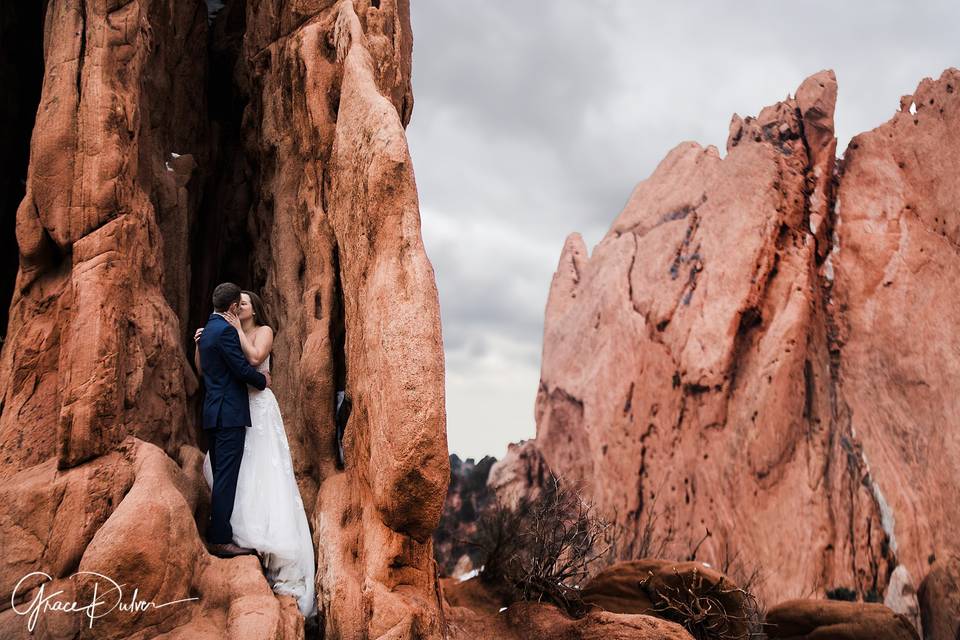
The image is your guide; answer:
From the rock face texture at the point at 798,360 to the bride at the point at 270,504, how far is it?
26.1 ft

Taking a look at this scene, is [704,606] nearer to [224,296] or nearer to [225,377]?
[225,377]

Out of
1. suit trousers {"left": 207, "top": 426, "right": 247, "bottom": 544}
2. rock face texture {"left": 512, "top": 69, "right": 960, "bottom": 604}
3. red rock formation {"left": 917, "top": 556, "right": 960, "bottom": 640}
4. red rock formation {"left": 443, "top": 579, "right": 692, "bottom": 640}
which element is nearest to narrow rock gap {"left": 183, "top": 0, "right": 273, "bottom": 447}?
suit trousers {"left": 207, "top": 426, "right": 247, "bottom": 544}

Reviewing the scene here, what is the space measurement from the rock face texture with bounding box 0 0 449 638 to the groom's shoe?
166 millimetres

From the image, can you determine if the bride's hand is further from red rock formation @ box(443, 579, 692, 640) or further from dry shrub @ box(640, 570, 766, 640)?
dry shrub @ box(640, 570, 766, 640)

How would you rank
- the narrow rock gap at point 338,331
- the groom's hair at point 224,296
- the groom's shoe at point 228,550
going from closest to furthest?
the groom's shoe at point 228,550
the groom's hair at point 224,296
the narrow rock gap at point 338,331

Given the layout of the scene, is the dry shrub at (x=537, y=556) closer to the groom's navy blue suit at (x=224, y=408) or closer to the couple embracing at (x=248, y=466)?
the couple embracing at (x=248, y=466)

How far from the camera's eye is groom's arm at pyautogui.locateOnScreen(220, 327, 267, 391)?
5992 mm

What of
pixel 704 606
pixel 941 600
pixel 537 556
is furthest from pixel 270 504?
pixel 941 600

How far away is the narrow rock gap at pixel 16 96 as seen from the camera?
8812 millimetres

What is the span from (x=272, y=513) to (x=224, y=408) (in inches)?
33.7

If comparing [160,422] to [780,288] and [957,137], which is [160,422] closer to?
[780,288]

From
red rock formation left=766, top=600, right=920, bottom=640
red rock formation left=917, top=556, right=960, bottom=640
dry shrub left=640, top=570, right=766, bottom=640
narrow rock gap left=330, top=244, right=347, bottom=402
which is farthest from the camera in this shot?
red rock formation left=917, top=556, right=960, bottom=640

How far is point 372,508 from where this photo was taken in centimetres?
615

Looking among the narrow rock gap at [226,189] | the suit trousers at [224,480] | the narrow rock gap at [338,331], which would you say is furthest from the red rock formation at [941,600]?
the narrow rock gap at [226,189]
